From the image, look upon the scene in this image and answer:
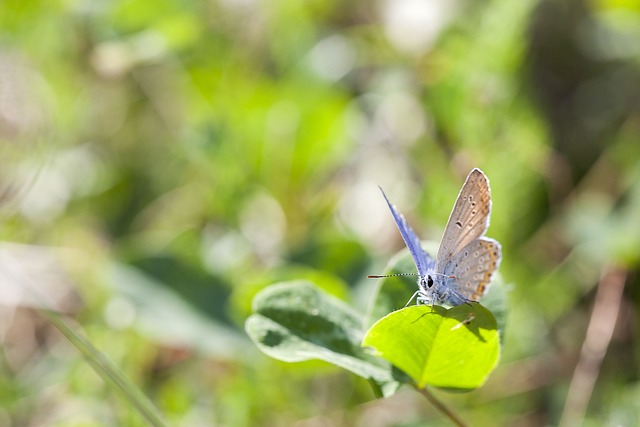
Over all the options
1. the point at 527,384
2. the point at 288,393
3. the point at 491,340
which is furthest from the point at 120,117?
the point at 491,340

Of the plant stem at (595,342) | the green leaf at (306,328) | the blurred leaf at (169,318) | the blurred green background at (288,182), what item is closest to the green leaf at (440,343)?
the green leaf at (306,328)

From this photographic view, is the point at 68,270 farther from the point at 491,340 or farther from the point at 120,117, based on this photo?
the point at 491,340

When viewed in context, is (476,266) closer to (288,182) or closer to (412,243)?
(412,243)

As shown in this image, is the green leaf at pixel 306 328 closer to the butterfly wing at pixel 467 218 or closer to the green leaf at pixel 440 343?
the green leaf at pixel 440 343

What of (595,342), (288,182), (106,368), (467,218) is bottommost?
(595,342)

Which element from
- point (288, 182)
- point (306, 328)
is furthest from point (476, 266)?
point (288, 182)

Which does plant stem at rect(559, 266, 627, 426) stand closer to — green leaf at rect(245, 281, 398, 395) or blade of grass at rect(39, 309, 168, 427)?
green leaf at rect(245, 281, 398, 395)
